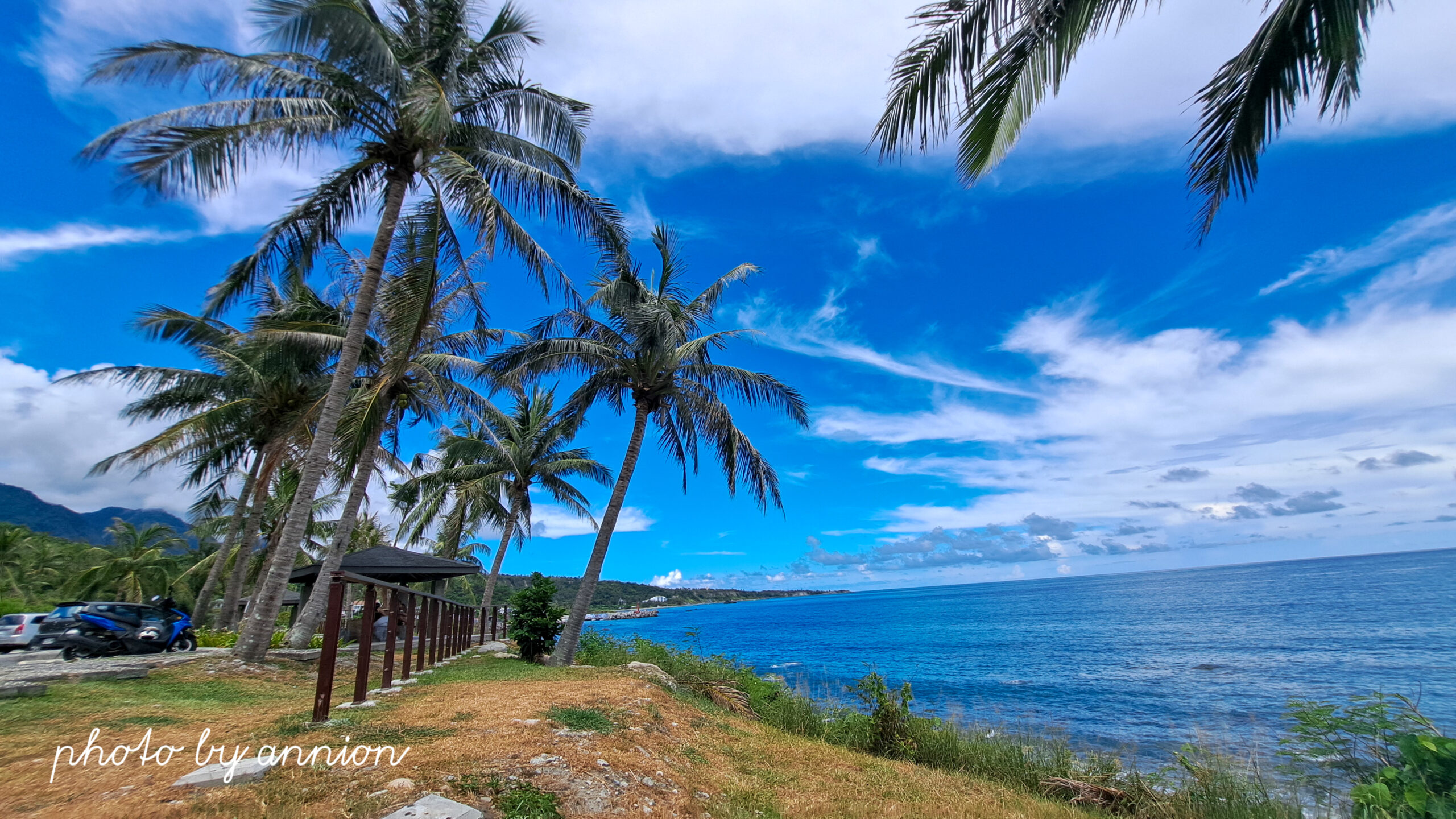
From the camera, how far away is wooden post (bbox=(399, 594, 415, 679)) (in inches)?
356

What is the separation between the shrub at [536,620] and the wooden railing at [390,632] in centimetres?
141

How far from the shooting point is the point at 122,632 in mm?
12219

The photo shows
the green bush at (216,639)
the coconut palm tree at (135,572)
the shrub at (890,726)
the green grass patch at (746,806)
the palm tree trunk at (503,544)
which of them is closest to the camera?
the green grass patch at (746,806)

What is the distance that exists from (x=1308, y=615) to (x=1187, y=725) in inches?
1426

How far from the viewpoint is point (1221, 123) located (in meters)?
4.59

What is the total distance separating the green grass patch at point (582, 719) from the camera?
589cm

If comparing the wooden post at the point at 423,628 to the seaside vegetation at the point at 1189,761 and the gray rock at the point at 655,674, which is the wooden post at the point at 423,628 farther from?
the seaside vegetation at the point at 1189,761

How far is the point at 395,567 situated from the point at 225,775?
484 inches

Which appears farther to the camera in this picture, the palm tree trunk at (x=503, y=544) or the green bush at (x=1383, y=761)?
the palm tree trunk at (x=503, y=544)

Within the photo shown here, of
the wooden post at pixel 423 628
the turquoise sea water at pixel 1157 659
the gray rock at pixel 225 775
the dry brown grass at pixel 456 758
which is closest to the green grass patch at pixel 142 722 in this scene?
the dry brown grass at pixel 456 758

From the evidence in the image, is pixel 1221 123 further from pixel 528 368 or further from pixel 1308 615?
pixel 1308 615

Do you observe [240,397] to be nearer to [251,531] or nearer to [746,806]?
[251,531]

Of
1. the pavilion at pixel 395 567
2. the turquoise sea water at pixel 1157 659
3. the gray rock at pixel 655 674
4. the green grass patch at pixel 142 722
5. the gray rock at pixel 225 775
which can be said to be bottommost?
the turquoise sea water at pixel 1157 659

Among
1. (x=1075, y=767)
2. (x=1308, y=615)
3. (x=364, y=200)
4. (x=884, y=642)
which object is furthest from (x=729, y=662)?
(x=1308, y=615)
